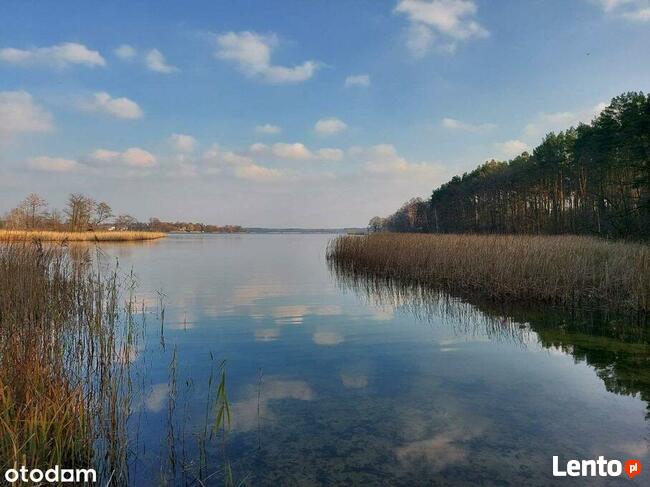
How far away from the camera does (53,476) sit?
2.39 m

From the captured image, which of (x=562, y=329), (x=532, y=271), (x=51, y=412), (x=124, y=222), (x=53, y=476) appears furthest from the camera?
(x=124, y=222)

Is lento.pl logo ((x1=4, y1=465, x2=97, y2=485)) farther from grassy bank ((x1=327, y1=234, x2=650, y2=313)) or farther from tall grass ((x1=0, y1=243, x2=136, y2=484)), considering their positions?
grassy bank ((x1=327, y1=234, x2=650, y2=313))

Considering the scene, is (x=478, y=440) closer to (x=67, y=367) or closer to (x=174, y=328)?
(x=67, y=367)

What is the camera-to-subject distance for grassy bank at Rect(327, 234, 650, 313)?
8398mm

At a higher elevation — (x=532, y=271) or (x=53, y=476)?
(x=532, y=271)

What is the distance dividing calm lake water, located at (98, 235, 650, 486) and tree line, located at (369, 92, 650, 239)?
14.1 m

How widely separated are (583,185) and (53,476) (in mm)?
29340

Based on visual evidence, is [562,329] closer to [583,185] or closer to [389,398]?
[389,398]

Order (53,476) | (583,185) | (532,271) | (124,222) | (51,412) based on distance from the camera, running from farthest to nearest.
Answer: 1. (124,222)
2. (583,185)
3. (532,271)
4. (51,412)
5. (53,476)

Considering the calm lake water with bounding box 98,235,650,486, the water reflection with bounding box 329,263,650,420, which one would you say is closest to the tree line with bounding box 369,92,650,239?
the water reflection with bounding box 329,263,650,420

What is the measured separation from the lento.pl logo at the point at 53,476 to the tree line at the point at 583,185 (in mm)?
19741

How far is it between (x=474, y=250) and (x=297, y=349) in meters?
7.94

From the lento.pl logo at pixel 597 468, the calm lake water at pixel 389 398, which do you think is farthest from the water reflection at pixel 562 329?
the lento.pl logo at pixel 597 468

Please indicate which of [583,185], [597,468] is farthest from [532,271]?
[583,185]
